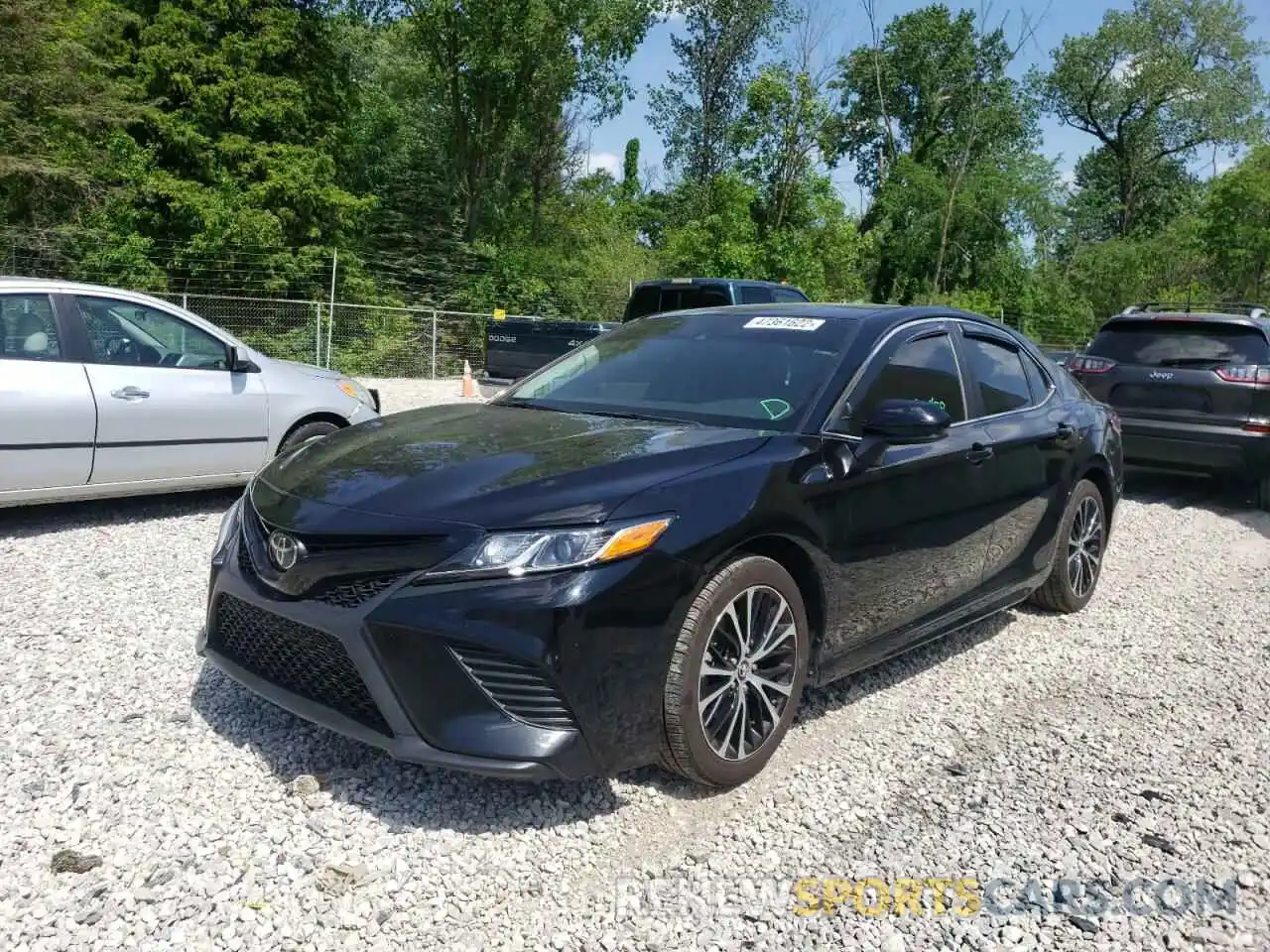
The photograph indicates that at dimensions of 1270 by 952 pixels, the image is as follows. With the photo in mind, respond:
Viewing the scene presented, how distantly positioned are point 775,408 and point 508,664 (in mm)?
1501

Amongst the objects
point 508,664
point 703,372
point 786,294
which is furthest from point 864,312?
point 786,294

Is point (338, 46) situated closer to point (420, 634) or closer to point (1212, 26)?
point (420, 634)

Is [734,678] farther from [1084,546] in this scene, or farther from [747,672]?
[1084,546]

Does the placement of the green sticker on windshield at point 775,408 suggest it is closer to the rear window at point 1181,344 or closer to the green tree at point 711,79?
the rear window at point 1181,344

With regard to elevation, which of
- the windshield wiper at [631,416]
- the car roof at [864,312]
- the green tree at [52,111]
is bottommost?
the windshield wiper at [631,416]

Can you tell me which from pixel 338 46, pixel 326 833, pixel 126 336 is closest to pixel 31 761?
pixel 326 833

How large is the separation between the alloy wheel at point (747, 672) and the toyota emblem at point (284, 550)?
1282mm

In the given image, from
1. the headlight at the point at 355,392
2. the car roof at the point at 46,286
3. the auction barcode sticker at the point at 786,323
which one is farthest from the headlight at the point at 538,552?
the headlight at the point at 355,392

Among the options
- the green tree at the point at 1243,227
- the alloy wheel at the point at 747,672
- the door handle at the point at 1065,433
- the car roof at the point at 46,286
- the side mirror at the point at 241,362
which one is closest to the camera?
the alloy wheel at the point at 747,672

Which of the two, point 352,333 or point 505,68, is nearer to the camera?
point 352,333

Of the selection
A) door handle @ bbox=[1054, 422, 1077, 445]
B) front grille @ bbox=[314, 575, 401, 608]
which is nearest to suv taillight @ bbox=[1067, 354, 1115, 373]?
door handle @ bbox=[1054, 422, 1077, 445]

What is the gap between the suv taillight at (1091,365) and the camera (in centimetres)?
911

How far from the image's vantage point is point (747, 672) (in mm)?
3176

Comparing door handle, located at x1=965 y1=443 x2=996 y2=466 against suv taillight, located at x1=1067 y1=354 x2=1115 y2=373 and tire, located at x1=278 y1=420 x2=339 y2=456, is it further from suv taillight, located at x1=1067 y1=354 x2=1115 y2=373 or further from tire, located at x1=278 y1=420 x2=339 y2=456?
suv taillight, located at x1=1067 y1=354 x2=1115 y2=373
